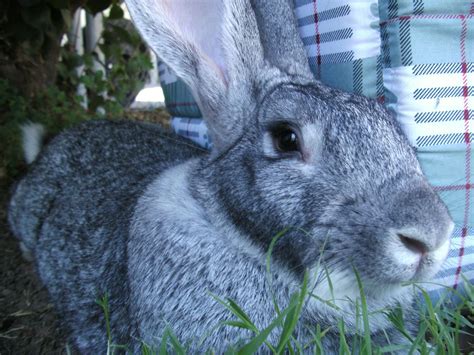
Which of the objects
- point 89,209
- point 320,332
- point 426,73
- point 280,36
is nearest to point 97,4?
point 89,209

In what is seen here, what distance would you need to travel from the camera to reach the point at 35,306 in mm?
2734

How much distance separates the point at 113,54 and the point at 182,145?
2462 mm

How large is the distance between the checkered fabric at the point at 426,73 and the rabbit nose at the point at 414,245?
0.66m

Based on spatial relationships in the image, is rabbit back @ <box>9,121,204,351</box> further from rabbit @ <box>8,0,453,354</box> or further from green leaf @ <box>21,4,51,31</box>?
green leaf @ <box>21,4,51,31</box>

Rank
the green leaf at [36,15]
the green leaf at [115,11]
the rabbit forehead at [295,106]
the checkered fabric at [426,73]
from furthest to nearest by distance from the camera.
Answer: the green leaf at [115,11] < the green leaf at [36,15] < the checkered fabric at [426,73] < the rabbit forehead at [295,106]

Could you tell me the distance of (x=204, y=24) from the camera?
2.01 m

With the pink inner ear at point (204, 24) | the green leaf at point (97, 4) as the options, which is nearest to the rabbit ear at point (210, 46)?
the pink inner ear at point (204, 24)

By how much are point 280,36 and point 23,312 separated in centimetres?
167

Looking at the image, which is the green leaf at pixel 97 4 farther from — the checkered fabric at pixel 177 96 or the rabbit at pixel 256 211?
the rabbit at pixel 256 211

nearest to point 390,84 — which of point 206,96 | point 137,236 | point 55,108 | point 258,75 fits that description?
point 258,75

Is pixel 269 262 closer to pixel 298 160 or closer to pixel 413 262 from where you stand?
pixel 298 160

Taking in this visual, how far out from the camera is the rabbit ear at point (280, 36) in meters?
2.19

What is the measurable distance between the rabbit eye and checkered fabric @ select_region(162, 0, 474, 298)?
0.60 meters

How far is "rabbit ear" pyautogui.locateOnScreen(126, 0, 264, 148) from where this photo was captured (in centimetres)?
191
